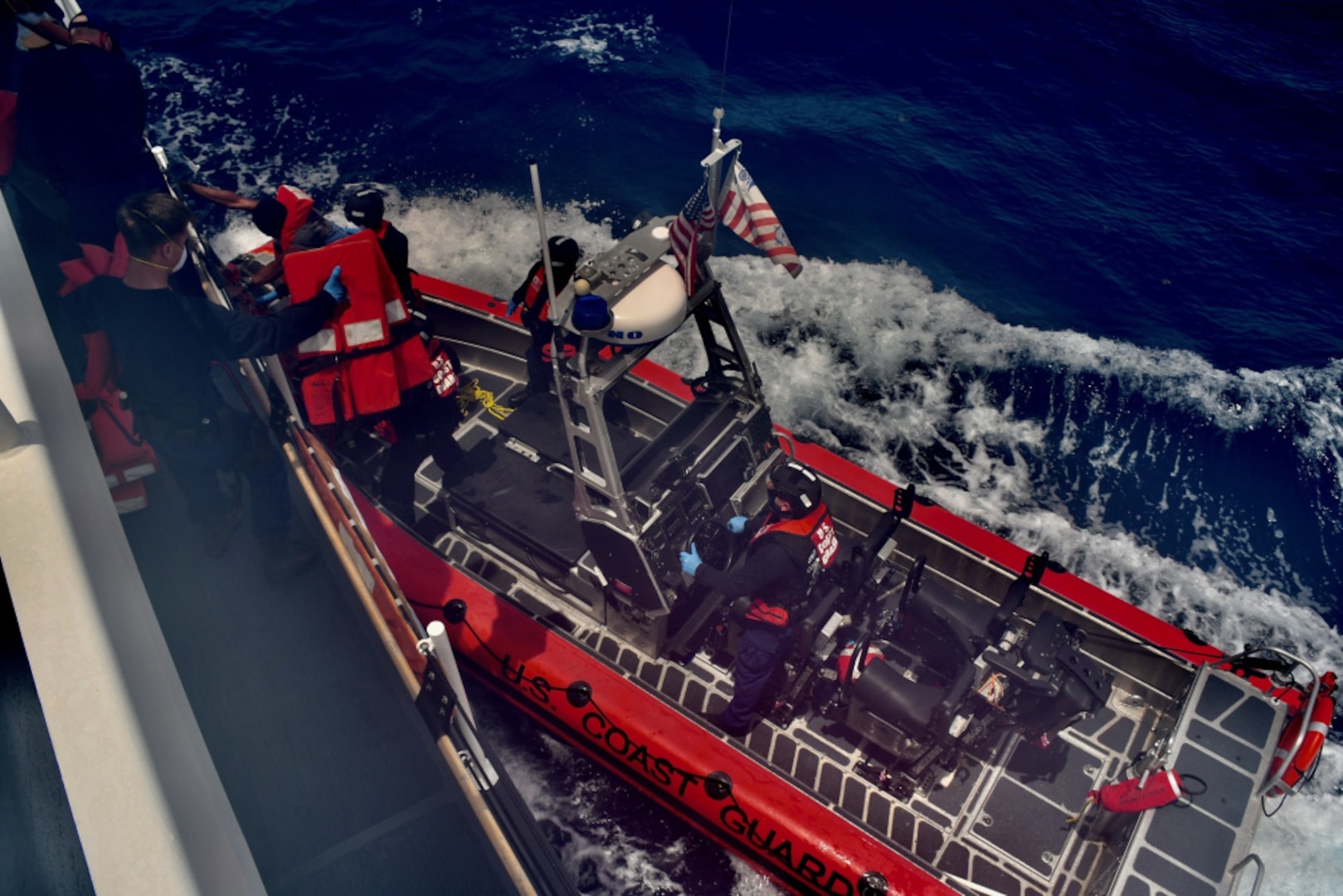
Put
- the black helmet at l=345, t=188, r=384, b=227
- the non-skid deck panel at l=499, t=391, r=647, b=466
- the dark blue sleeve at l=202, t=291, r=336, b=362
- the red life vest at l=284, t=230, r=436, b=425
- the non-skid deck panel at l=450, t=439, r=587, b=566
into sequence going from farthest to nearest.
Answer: the non-skid deck panel at l=499, t=391, r=647, b=466
the non-skid deck panel at l=450, t=439, r=587, b=566
the black helmet at l=345, t=188, r=384, b=227
the red life vest at l=284, t=230, r=436, b=425
the dark blue sleeve at l=202, t=291, r=336, b=362

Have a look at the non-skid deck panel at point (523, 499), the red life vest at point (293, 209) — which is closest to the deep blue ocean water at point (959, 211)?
the non-skid deck panel at point (523, 499)

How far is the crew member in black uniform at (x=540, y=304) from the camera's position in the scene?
673 centimetres

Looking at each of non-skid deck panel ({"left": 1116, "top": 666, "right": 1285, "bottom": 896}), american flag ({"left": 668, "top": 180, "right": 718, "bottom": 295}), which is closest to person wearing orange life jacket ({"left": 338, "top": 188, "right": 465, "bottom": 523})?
american flag ({"left": 668, "top": 180, "right": 718, "bottom": 295})

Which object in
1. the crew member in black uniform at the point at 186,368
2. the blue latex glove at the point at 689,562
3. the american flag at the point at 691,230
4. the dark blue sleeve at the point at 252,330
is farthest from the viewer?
the blue latex glove at the point at 689,562

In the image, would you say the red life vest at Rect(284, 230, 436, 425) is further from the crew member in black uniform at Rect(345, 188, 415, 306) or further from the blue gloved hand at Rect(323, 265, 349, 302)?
the crew member in black uniform at Rect(345, 188, 415, 306)

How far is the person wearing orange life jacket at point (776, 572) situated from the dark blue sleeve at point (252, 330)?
288 centimetres

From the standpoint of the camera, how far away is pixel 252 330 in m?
4.09

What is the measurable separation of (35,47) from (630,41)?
1086 centimetres

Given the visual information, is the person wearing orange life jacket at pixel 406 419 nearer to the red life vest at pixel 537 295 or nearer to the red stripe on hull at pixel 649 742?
the red stripe on hull at pixel 649 742

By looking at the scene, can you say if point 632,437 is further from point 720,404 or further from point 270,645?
point 270,645

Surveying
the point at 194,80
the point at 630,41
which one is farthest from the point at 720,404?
the point at 194,80

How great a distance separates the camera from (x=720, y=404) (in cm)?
631

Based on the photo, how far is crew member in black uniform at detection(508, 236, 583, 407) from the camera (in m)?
6.73

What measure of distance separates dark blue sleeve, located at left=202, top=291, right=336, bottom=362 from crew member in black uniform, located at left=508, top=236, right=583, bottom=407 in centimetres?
A: 228
